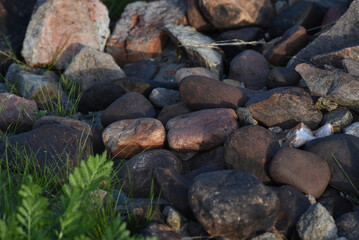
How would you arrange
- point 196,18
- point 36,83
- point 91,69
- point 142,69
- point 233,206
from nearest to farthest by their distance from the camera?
point 233,206 < point 36,83 < point 91,69 < point 142,69 < point 196,18

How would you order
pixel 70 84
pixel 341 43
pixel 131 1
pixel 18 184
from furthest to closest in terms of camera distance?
pixel 131 1 < pixel 70 84 < pixel 341 43 < pixel 18 184

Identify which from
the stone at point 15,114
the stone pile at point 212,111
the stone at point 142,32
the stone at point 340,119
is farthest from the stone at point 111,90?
the stone at point 340,119

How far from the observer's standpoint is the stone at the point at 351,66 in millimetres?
3391

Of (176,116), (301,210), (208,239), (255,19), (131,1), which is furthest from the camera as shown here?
(131,1)

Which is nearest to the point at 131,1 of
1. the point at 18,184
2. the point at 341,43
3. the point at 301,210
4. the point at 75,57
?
the point at 75,57

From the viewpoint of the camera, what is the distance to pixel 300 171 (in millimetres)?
2627

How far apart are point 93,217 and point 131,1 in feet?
14.2

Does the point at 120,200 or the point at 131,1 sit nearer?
the point at 120,200

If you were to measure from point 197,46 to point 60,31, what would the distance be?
5.26ft

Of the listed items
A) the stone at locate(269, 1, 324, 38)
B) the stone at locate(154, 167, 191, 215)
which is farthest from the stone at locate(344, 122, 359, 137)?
the stone at locate(269, 1, 324, 38)

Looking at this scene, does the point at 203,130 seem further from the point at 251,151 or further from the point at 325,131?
the point at 325,131

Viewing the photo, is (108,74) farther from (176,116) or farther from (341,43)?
(341,43)

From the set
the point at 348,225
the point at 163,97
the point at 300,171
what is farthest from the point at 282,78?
the point at 348,225

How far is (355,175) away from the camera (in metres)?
2.68
